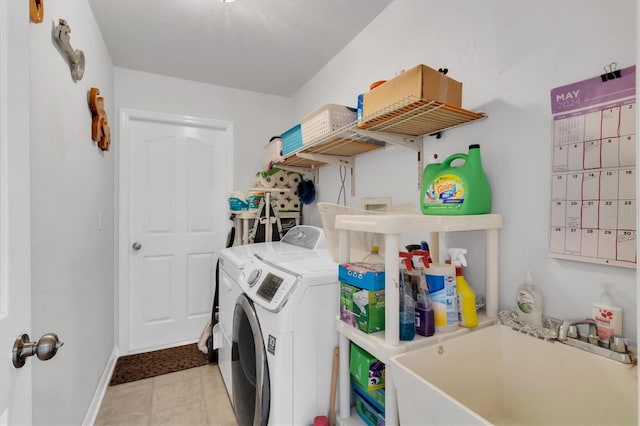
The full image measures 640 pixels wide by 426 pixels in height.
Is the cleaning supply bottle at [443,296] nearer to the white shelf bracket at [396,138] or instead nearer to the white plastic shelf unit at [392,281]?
the white plastic shelf unit at [392,281]

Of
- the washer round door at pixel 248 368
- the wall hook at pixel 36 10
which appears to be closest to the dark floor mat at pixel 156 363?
the washer round door at pixel 248 368

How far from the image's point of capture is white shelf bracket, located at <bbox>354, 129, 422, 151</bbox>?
56.6 inches

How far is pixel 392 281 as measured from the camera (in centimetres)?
89

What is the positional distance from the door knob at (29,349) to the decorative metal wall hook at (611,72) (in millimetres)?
1569

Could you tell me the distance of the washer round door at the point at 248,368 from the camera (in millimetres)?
1215

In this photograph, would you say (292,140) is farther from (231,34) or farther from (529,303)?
(529,303)

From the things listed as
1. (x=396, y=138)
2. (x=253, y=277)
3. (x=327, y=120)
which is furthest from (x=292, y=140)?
(x=253, y=277)

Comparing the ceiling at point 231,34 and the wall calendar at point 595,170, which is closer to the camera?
the wall calendar at point 595,170

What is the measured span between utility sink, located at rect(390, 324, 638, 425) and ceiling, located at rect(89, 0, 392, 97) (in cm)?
182

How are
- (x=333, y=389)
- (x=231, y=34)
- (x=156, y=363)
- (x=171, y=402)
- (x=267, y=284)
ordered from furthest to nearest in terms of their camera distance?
(x=156, y=363)
(x=231, y=34)
(x=171, y=402)
(x=267, y=284)
(x=333, y=389)

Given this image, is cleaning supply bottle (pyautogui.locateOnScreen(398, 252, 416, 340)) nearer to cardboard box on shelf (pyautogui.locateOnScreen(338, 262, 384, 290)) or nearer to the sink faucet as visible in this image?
cardboard box on shelf (pyautogui.locateOnScreen(338, 262, 384, 290))

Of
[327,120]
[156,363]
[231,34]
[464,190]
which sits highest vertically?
[231,34]

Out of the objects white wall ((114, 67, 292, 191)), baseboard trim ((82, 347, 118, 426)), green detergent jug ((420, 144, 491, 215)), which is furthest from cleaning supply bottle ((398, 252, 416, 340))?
white wall ((114, 67, 292, 191))

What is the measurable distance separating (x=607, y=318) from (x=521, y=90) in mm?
789
